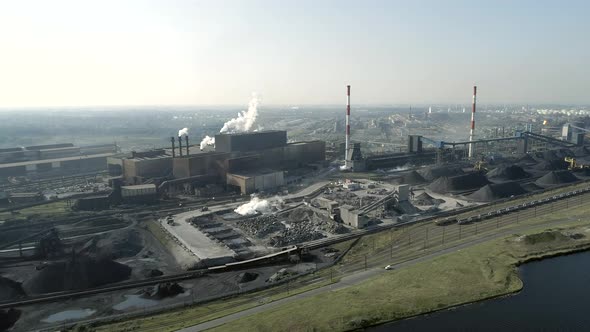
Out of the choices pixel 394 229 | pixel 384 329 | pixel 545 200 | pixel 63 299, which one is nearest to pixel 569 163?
pixel 545 200

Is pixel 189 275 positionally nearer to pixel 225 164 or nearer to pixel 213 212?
pixel 213 212

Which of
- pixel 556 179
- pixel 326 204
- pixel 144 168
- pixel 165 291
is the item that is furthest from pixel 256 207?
pixel 556 179

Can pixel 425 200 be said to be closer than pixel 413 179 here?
Yes

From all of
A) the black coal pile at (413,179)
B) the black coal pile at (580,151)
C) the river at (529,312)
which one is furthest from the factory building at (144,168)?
the black coal pile at (580,151)

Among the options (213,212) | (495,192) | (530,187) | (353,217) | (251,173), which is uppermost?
(251,173)

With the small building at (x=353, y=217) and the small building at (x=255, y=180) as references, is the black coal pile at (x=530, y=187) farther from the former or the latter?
the small building at (x=255, y=180)

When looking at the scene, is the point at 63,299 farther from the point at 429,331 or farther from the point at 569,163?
the point at 569,163
